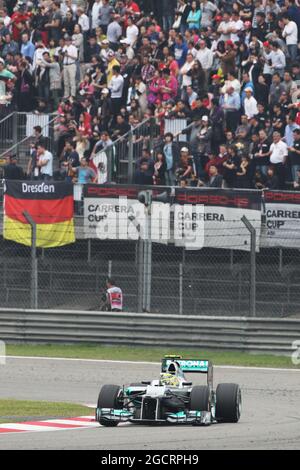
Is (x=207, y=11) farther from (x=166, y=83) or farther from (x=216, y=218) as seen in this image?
(x=216, y=218)

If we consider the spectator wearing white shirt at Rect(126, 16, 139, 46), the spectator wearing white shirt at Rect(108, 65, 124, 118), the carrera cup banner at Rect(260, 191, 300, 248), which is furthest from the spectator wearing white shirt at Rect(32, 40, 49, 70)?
the carrera cup banner at Rect(260, 191, 300, 248)

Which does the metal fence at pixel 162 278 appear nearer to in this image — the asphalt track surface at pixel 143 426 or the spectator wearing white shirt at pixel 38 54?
the asphalt track surface at pixel 143 426

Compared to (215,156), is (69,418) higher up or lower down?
lower down

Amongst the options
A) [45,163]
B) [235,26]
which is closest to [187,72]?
[235,26]

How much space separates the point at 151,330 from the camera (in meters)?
20.6

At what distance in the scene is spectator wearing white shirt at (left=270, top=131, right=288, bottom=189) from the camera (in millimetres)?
22344

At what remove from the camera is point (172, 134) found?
24156 millimetres

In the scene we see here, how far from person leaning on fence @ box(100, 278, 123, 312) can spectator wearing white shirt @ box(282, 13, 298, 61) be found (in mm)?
6448

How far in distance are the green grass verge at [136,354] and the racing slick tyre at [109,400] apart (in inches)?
268

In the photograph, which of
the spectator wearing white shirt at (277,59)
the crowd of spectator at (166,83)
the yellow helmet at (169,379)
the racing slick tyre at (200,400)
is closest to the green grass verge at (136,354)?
the crowd of spectator at (166,83)

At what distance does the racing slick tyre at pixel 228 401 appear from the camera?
41.6 ft
